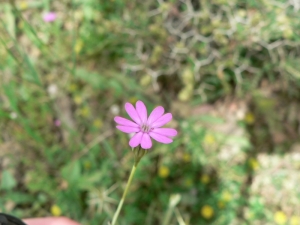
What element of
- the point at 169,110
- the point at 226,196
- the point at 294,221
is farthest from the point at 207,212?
the point at 169,110

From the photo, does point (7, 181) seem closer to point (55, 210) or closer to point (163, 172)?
point (55, 210)

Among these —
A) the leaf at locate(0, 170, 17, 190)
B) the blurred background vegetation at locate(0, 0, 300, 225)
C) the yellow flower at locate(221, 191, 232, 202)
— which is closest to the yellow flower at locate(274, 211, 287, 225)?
the blurred background vegetation at locate(0, 0, 300, 225)

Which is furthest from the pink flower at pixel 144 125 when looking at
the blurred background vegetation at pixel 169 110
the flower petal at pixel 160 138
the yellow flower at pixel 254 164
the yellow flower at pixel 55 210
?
the yellow flower at pixel 254 164

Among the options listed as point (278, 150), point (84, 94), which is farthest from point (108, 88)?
point (278, 150)

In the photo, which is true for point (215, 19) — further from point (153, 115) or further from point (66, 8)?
point (153, 115)

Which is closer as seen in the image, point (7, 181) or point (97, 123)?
point (7, 181)
